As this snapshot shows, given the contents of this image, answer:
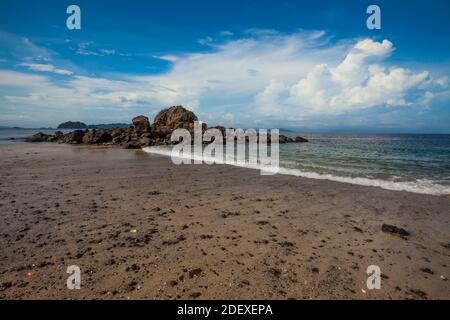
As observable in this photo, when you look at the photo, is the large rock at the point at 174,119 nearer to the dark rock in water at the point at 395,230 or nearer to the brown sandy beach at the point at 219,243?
the brown sandy beach at the point at 219,243

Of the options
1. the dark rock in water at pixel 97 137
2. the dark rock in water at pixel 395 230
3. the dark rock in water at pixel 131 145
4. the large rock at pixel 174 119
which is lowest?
A: the dark rock in water at pixel 395 230

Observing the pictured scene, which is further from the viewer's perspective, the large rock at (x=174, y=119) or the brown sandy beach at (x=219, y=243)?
the large rock at (x=174, y=119)

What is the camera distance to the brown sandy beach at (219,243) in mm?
4621

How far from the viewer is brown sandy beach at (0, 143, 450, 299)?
4621 millimetres

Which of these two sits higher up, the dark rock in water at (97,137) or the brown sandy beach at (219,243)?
the dark rock in water at (97,137)

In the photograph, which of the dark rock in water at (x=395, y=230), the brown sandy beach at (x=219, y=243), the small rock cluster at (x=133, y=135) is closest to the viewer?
the brown sandy beach at (x=219, y=243)

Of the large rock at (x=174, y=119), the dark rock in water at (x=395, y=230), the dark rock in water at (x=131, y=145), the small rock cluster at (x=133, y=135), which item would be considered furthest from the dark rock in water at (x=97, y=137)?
the dark rock in water at (x=395, y=230)

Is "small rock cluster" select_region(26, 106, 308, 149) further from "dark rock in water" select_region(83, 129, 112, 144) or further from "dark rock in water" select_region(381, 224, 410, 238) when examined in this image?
"dark rock in water" select_region(381, 224, 410, 238)

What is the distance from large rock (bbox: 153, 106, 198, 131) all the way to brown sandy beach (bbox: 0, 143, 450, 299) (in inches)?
2081

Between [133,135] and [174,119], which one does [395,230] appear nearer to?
[133,135]

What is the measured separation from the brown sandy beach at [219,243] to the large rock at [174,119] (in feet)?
173

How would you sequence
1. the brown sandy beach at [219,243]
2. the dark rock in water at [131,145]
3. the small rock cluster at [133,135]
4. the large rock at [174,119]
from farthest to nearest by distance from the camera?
1. the large rock at [174,119]
2. the small rock cluster at [133,135]
3. the dark rock in water at [131,145]
4. the brown sandy beach at [219,243]

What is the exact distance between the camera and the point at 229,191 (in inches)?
460

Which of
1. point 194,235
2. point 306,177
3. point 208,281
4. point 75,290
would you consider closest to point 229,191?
point 194,235
